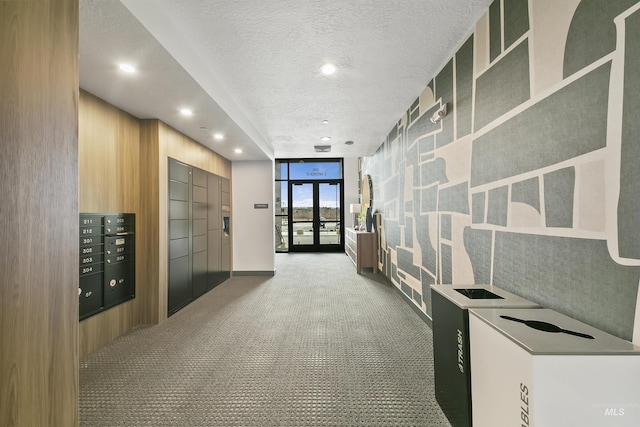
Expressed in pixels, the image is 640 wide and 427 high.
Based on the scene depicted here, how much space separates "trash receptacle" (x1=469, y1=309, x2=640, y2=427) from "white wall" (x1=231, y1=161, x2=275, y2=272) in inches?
191

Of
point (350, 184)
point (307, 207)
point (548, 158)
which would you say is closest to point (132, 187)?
point (548, 158)

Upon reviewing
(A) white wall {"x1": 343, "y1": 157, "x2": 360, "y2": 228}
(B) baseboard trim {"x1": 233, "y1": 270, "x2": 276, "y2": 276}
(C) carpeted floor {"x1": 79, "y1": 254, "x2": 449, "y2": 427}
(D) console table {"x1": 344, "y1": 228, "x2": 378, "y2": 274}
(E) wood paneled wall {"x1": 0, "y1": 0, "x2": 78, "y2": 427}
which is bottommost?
(C) carpeted floor {"x1": 79, "y1": 254, "x2": 449, "y2": 427}

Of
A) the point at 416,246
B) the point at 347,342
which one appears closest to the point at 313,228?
the point at 416,246

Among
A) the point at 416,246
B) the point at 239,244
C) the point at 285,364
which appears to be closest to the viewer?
the point at 285,364

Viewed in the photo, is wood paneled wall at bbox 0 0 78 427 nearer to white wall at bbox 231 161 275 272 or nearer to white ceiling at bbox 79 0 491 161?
white ceiling at bbox 79 0 491 161

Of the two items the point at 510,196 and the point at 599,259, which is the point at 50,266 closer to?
the point at 599,259

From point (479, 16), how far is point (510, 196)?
4.30 feet

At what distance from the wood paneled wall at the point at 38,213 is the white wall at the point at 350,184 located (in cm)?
808

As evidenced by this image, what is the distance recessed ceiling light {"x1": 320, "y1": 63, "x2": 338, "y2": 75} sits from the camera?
2.59m

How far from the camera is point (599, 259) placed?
1.20 m

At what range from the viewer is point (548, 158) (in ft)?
4.78

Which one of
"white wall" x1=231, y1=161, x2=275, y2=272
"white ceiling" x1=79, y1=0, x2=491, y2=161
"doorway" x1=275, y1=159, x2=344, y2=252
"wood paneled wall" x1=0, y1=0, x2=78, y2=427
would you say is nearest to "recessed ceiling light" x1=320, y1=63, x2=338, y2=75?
"white ceiling" x1=79, y1=0, x2=491, y2=161

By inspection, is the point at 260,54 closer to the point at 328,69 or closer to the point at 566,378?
the point at 328,69

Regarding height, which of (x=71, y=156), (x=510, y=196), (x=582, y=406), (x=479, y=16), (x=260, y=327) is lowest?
(x=260, y=327)
